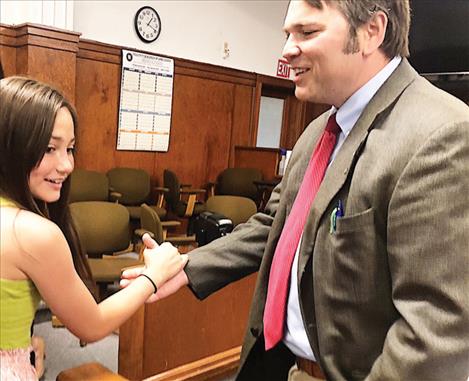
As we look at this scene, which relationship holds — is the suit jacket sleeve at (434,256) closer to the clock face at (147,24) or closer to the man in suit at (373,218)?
the man in suit at (373,218)

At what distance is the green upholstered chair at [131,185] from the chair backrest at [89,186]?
0.26 m

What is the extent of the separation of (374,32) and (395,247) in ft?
1.48

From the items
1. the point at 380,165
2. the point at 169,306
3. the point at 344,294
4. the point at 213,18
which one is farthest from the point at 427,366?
the point at 213,18

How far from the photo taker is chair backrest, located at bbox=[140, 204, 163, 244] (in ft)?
10.6

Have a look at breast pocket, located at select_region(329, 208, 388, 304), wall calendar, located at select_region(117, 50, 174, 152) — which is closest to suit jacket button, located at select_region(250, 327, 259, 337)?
breast pocket, located at select_region(329, 208, 388, 304)

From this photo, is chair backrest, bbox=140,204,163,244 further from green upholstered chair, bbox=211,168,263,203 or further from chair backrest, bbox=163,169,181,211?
green upholstered chair, bbox=211,168,263,203

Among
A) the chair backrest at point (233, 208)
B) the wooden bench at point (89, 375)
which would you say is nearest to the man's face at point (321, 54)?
the wooden bench at point (89, 375)

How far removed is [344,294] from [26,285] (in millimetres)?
719

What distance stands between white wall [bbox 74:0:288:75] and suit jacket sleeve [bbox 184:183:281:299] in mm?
4470

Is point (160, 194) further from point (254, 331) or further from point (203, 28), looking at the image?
point (254, 331)

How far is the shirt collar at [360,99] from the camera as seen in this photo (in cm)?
103

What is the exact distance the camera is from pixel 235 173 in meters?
6.38

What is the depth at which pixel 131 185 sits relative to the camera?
5371mm

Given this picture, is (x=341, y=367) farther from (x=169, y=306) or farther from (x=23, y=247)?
(x=169, y=306)
